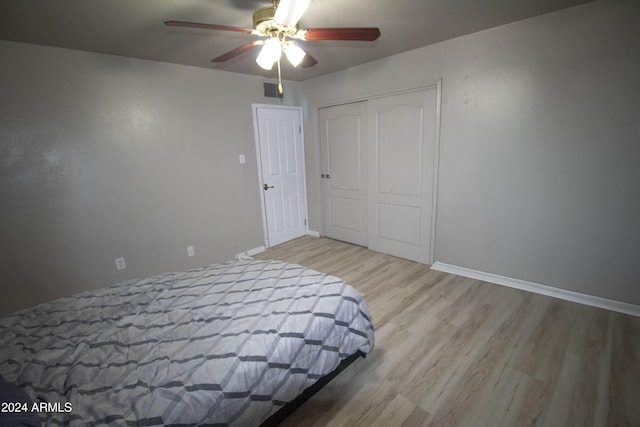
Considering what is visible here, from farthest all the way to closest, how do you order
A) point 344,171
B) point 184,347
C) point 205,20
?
point 344,171 < point 205,20 < point 184,347

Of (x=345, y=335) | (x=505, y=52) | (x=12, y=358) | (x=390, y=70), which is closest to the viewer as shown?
(x=12, y=358)

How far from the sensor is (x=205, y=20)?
2.08 metres

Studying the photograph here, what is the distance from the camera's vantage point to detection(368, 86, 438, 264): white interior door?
3.10m

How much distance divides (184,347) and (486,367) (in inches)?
72.3

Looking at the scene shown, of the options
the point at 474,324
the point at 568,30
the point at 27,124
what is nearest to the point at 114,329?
the point at 27,124

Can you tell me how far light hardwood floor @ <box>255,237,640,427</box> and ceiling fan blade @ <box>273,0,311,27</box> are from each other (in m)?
2.12

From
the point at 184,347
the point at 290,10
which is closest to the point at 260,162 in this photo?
the point at 290,10

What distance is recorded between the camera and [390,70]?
320 cm

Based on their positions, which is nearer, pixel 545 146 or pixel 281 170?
pixel 545 146

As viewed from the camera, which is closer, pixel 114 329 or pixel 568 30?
pixel 114 329

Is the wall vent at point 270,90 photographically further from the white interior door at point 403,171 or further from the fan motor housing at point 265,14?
the fan motor housing at point 265,14

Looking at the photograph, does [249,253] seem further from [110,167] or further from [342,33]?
[342,33]

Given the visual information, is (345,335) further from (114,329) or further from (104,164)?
(104,164)

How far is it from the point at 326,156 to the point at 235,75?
162 cm
